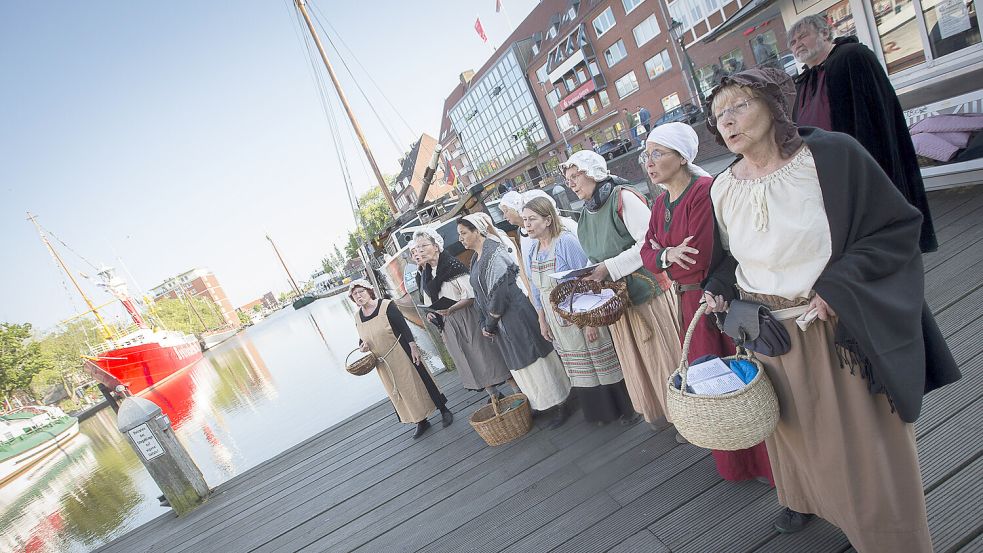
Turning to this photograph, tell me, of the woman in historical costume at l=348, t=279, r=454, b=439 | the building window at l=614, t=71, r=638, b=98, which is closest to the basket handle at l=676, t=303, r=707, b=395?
the woman in historical costume at l=348, t=279, r=454, b=439

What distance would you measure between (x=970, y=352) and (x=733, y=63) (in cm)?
2325

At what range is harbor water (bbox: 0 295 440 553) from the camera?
7.52 m

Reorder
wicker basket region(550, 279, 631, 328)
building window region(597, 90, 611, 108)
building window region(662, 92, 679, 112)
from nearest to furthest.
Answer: wicker basket region(550, 279, 631, 328) < building window region(662, 92, 679, 112) < building window region(597, 90, 611, 108)

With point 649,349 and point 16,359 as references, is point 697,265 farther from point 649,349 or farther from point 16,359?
point 16,359

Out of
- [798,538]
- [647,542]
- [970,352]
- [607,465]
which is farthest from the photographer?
[607,465]

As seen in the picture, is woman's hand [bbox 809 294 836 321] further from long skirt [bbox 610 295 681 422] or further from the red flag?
the red flag

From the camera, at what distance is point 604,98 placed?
108 ft

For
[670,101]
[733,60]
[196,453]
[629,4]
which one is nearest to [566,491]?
[196,453]

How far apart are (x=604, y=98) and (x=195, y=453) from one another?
1256 inches

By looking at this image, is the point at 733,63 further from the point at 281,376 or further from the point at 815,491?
the point at 815,491

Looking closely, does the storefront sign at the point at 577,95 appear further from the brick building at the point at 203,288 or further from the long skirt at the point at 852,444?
the brick building at the point at 203,288

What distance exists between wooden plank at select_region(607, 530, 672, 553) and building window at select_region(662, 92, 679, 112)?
28677 millimetres

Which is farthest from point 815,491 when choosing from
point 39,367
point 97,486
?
point 39,367

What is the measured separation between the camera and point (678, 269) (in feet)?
6.54
